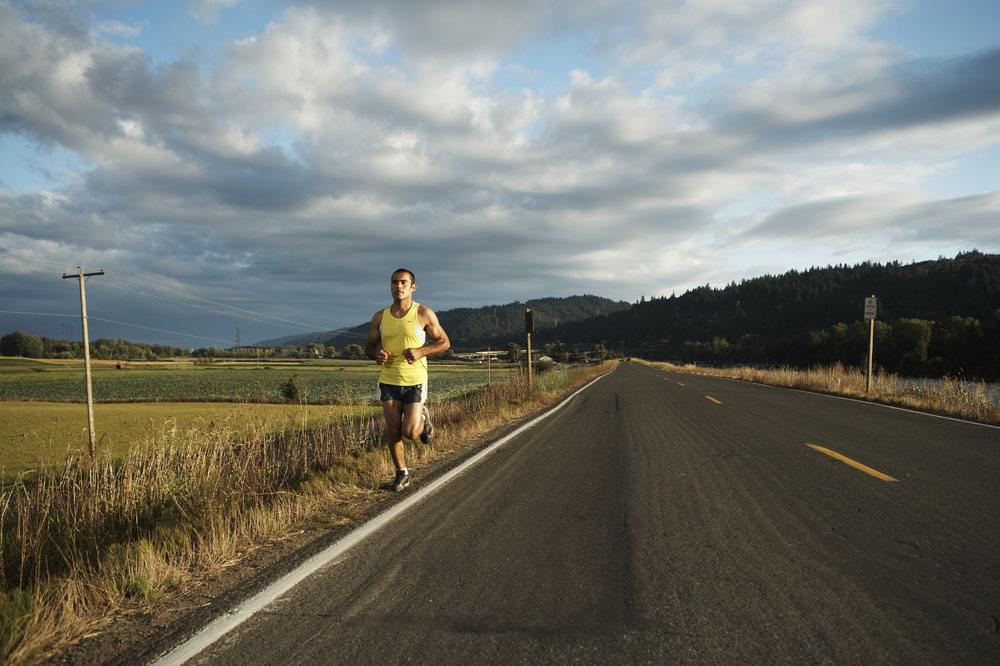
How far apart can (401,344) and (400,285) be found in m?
0.62

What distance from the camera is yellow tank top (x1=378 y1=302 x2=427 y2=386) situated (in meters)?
5.89

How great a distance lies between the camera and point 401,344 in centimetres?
590

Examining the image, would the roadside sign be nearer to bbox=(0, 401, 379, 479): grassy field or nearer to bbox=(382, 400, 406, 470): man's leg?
bbox=(0, 401, 379, 479): grassy field

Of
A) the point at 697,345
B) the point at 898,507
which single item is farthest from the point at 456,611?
the point at 697,345

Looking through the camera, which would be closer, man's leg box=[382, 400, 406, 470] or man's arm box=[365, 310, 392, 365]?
man's arm box=[365, 310, 392, 365]

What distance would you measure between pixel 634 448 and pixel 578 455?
972mm

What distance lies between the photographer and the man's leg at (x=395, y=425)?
237 inches

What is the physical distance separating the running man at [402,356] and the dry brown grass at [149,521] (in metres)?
0.71

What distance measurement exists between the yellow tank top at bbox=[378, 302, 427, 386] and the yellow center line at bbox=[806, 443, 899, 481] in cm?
502

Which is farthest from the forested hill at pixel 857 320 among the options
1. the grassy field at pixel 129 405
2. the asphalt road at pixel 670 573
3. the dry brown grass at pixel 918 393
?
the asphalt road at pixel 670 573

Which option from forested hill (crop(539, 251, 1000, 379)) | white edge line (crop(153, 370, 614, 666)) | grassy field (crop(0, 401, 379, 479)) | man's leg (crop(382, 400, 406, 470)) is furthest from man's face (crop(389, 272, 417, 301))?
forested hill (crop(539, 251, 1000, 379))

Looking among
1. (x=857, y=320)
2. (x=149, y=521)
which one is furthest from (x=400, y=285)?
(x=857, y=320)

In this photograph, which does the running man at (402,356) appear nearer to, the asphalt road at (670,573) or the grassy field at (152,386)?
the asphalt road at (670,573)

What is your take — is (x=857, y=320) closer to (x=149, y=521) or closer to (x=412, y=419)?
(x=412, y=419)
